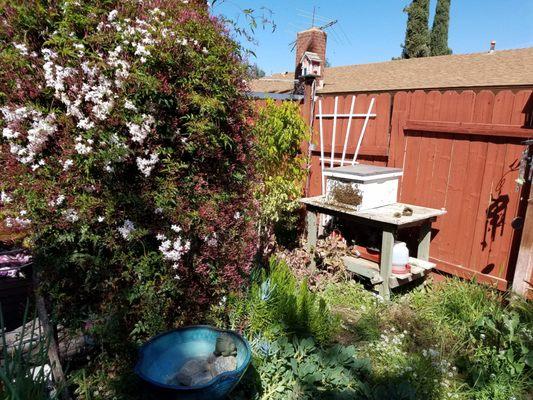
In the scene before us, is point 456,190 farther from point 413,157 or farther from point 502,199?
point 413,157

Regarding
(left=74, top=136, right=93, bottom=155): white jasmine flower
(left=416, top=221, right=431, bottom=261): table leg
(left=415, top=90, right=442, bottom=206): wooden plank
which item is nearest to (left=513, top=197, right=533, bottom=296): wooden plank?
(left=416, top=221, right=431, bottom=261): table leg

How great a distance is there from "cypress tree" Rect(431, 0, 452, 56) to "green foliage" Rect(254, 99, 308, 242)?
53.4 feet

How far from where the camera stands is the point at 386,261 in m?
3.72

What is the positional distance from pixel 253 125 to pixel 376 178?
1648mm

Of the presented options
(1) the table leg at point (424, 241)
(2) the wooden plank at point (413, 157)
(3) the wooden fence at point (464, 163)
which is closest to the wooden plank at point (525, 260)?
(3) the wooden fence at point (464, 163)

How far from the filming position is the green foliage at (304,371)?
2.37m

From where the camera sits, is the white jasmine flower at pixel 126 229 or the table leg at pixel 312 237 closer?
the white jasmine flower at pixel 126 229

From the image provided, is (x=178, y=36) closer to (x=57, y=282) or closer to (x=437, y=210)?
(x=57, y=282)

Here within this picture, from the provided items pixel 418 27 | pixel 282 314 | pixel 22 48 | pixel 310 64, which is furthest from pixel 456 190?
pixel 418 27

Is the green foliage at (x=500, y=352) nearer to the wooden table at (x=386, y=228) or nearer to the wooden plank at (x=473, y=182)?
the wooden table at (x=386, y=228)

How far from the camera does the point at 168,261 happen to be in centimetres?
234

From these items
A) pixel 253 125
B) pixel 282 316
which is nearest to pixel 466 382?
pixel 282 316

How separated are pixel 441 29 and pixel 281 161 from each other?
1711 centimetres

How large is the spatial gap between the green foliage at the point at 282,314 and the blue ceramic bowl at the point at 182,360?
53 cm
